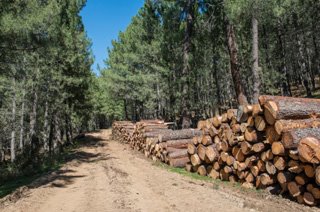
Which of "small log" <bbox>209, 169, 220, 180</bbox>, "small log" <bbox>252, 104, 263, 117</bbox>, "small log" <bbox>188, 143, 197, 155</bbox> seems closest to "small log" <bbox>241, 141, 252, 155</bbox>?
"small log" <bbox>252, 104, 263, 117</bbox>

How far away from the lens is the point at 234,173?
364 inches

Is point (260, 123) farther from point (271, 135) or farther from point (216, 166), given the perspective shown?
point (216, 166)

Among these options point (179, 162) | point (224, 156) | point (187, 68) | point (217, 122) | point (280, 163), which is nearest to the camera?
point (280, 163)

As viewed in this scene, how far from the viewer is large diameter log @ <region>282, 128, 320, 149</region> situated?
7.14m

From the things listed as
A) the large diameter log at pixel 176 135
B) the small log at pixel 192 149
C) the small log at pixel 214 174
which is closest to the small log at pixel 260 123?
the small log at pixel 214 174

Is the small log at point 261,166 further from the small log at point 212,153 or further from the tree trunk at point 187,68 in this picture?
the tree trunk at point 187,68

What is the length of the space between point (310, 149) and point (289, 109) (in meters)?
1.54

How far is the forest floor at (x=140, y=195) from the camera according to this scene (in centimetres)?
693

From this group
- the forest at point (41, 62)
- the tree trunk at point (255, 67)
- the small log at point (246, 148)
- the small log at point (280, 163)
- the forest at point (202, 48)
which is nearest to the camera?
the small log at point (280, 163)

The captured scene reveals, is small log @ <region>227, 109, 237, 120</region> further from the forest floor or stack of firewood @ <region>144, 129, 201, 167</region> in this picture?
stack of firewood @ <region>144, 129, 201, 167</region>

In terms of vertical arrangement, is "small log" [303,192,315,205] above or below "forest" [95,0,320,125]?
below

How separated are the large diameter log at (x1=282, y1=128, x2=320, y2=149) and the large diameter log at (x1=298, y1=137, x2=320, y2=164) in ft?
1.20

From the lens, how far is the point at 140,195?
8109mm

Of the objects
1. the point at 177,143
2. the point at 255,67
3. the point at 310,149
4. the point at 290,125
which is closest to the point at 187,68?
the point at 255,67
